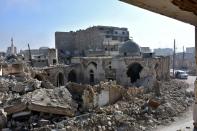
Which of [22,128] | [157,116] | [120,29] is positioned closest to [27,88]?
[22,128]

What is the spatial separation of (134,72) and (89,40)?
64.0 feet

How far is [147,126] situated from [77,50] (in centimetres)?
3397

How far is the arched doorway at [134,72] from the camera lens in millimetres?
29281

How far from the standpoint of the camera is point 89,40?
4769 centimetres

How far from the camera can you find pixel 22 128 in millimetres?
16875

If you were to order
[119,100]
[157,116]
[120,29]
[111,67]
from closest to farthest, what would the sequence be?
[157,116] < [119,100] < [111,67] < [120,29]

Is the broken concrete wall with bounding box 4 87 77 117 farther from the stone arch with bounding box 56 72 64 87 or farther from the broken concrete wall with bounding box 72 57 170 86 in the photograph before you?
the stone arch with bounding box 56 72 64 87

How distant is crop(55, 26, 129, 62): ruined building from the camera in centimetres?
4647

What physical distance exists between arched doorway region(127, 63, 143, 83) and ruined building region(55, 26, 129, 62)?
15620 mm

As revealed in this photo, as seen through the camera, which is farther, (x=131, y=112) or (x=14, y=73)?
(x=14, y=73)

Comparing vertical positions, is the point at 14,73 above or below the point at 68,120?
above

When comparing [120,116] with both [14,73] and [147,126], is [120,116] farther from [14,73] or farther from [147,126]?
[14,73]

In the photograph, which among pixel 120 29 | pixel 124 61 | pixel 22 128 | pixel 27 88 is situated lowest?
pixel 22 128

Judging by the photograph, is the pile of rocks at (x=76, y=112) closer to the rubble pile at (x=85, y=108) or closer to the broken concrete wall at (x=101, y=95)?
the rubble pile at (x=85, y=108)
